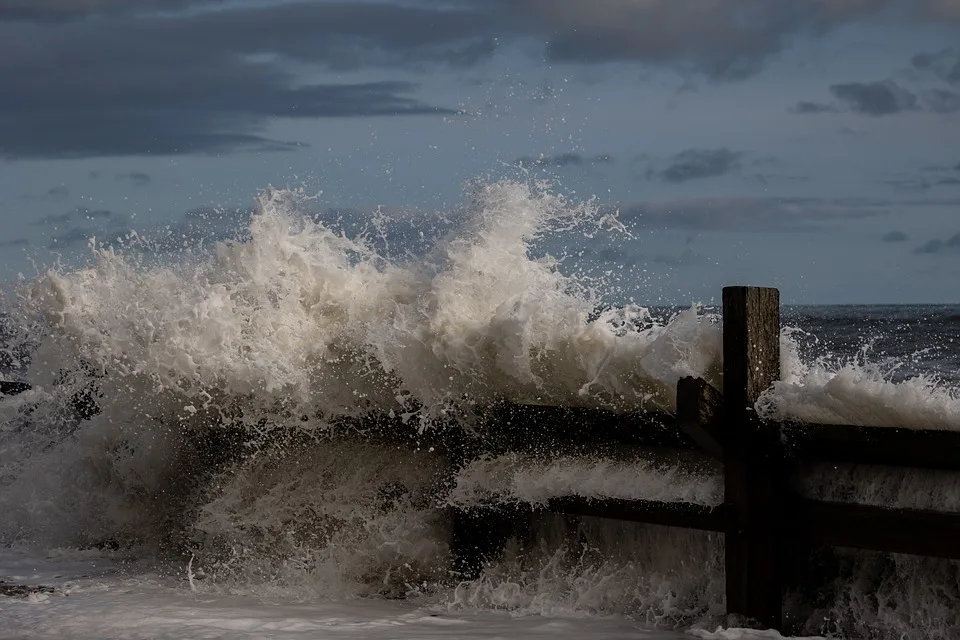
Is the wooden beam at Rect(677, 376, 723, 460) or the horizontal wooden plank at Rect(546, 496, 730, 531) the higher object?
the wooden beam at Rect(677, 376, 723, 460)

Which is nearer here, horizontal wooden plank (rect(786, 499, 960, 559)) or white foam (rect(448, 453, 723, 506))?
horizontal wooden plank (rect(786, 499, 960, 559))

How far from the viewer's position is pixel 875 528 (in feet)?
17.7

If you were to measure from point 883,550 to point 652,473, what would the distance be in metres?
1.29

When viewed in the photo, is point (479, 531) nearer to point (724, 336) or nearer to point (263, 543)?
point (263, 543)

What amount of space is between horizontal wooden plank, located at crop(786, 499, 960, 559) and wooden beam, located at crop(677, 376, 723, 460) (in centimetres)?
56

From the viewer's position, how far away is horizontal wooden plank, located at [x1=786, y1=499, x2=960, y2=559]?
5.20 metres

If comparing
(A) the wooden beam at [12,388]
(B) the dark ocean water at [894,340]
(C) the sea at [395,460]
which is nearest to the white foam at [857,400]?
(C) the sea at [395,460]

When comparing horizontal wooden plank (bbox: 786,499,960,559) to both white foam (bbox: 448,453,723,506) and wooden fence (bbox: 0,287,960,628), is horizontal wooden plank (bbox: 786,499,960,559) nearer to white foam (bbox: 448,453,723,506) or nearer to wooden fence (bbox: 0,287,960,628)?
wooden fence (bbox: 0,287,960,628)

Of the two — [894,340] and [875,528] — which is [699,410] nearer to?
[875,528]

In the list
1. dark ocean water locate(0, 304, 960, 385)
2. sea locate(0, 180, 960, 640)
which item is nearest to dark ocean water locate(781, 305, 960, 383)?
dark ocean water locate(0, 304, 960, 385)

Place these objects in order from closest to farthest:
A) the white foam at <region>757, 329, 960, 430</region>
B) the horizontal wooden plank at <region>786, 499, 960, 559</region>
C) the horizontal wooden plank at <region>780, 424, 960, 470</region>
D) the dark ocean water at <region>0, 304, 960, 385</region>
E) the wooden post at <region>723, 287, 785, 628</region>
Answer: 1. the horizontal wooden plank at <region>786, 499, 960, 559</region>
2. the horizontal wooden plank at <region>780, 424, 960, 470</region>
3. the white foam at <region>757, 329, 960, 430</region>
4. the wooden post at <region>723, 287, 785, 628</region>
5. the dark ocean water at <region>0, 304, 960, 385</region>

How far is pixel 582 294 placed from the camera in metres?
6.83

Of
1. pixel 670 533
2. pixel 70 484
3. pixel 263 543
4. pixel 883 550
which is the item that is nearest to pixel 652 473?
pixel 670 533

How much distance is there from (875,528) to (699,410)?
0.98m
